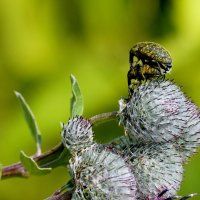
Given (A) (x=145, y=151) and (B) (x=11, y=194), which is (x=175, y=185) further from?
(B) (x=11, y=194)

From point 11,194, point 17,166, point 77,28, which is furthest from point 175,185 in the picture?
point 77,28

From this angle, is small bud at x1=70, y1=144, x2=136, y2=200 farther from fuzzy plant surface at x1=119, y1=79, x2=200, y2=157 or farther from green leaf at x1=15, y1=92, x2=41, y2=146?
green leaf at x1=15, y1=92, x2=41, y2=146

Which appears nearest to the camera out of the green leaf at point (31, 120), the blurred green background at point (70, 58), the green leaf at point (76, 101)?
the green leaf at point (76, 101)

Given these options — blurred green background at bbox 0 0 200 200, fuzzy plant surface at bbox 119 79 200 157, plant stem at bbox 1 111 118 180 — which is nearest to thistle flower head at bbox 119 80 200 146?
fuzzy plant surface at bbox 119 79 200 157

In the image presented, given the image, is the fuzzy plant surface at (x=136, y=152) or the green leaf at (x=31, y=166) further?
the green leaf at (x=31, y=166)

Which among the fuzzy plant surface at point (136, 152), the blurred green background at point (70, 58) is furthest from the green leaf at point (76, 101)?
the blurred green background at point (70, 58)

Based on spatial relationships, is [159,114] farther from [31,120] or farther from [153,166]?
[31,120]

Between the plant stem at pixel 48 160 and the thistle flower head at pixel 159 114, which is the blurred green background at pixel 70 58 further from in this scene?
the thistle flower head at pixel 159 114
